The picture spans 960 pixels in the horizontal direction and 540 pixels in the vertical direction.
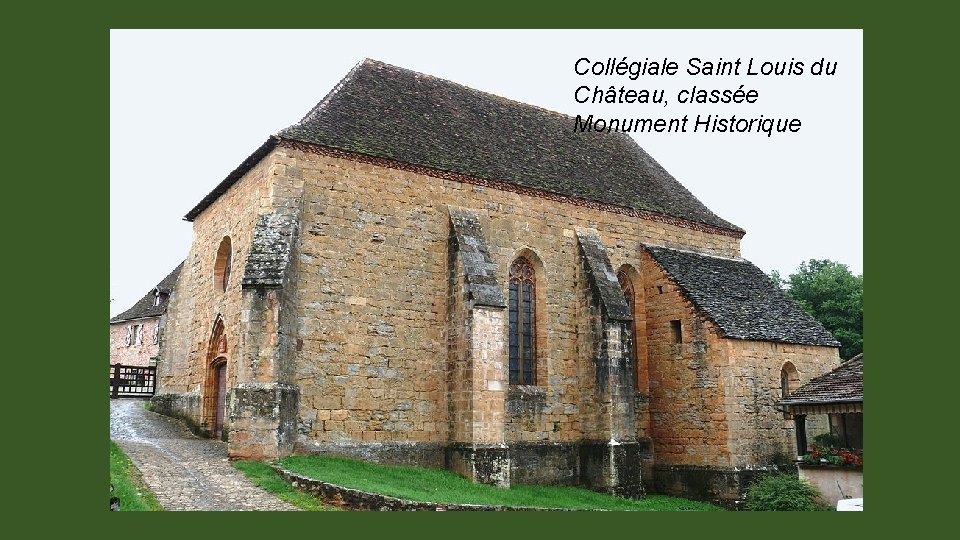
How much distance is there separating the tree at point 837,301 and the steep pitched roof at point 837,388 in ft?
54.8

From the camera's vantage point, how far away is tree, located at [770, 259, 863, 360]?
3556 centimetres

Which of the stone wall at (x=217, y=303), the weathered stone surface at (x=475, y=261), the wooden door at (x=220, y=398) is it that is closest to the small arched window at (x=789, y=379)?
the weathered stone surface at (x=475, y=261)

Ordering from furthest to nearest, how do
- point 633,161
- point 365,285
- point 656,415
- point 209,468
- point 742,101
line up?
1. point 633,161
2. point 656,415
3. point 365,285
4. point 742,101
5. point 209,468

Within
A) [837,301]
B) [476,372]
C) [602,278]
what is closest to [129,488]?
[476,372]

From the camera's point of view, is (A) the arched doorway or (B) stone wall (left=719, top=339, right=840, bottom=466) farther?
(B) stone wall (left=719, top=339, right=840, bottom=466)

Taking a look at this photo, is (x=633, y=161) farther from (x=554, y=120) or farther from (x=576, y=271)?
(x=576, y=271)

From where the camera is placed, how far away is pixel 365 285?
1933cm

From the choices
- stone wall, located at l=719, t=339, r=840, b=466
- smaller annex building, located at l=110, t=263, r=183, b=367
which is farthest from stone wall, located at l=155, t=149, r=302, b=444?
→ stone wall, located at l=719, t=339, r=840, b=466

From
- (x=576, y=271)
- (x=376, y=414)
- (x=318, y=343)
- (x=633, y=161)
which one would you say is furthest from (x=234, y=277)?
(x=633, y=161)

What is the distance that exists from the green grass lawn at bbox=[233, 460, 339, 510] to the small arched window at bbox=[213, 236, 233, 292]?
725 cm

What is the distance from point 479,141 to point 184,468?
492 inches

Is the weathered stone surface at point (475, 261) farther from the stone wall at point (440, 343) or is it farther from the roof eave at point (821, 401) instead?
the roof eave at point (821, 401)

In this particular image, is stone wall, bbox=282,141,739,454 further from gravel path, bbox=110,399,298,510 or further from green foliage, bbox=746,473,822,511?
green foliage, bbox=746,473,822,511

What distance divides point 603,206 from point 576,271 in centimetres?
257
